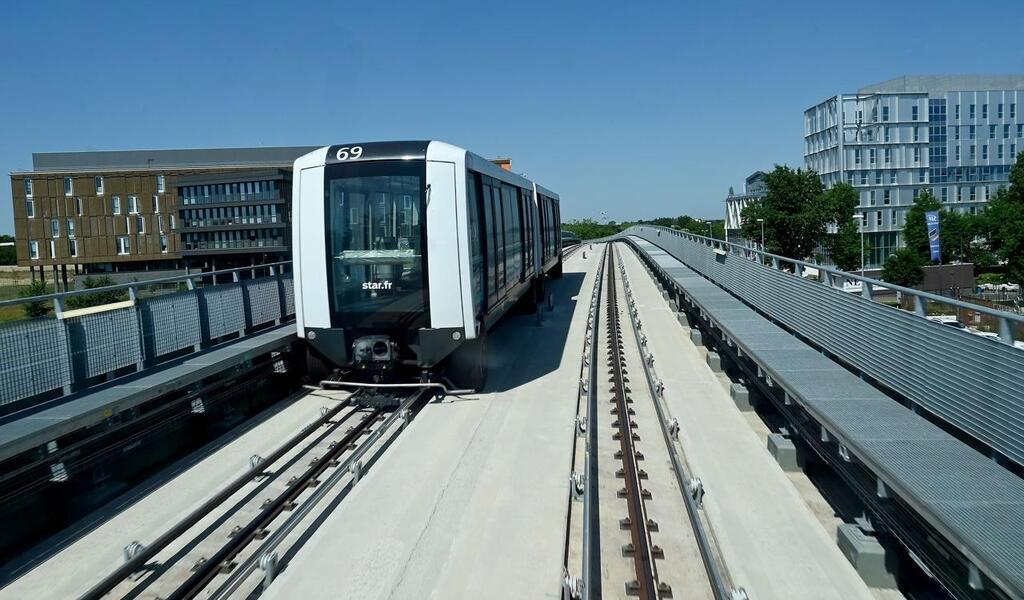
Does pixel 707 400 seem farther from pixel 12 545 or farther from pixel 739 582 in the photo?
pixel 12 545

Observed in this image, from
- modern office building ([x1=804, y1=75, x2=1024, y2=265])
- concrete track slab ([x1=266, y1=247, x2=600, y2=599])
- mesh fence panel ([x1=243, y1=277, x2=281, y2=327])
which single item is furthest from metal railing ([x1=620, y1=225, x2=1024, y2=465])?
modern office building ([x1=804, y1=75, x2=1024, y2=265])

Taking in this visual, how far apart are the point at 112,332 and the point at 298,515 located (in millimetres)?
3776

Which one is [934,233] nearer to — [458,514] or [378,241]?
Result: [378,241]

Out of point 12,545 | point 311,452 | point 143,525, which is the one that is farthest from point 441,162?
point 12,545

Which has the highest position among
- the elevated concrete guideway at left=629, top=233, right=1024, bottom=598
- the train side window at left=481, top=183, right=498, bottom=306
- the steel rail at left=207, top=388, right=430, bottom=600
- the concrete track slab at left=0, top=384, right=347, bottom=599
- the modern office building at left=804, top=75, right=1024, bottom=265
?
the modern office building at left=804, top=75, right=1024, bottom=265

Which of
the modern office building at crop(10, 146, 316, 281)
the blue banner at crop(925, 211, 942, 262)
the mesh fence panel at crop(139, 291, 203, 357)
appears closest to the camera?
the mesh fence panel at crop(139, 291, 203, 357)

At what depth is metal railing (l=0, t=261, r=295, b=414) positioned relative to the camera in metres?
6.93

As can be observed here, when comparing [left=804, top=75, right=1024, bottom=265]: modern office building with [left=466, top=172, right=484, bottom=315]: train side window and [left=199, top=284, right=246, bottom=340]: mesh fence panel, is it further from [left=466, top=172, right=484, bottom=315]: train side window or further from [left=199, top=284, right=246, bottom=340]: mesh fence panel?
[left=199, top=284, right=246, bottom=340]: mesh fence panel

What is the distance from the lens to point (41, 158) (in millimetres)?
76312

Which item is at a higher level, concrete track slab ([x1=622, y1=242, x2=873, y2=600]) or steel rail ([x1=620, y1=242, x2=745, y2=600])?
steel rail ([x1=620, y1=242, x2=745, y2=600])

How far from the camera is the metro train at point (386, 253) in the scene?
29.8ft

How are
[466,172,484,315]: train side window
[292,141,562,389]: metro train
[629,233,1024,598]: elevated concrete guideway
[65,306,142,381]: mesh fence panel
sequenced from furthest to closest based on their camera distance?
[466,172,484,315]: train side window → [292,141,562,389]: metro train → [65,306,142,381]: mesh fence panel → [629,233,1024,598]: elevated concrete guideway

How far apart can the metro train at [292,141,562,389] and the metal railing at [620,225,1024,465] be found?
4.29 metres

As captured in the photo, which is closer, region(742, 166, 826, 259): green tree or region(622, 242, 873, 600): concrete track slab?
region(622, 242, 873, 600): concrete track slab
